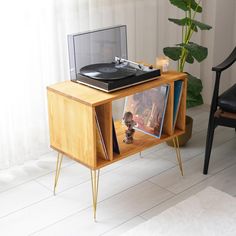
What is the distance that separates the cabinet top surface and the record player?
0.9 inches

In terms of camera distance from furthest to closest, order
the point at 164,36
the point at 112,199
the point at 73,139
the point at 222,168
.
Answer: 1. the point at 164,36
2. the point at 222,168
3. the point at 112,199
4. the point at 73,139

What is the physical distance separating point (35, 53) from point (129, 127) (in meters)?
0.68

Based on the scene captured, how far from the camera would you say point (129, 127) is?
→ 235cm

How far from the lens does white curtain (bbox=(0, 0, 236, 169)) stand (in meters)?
2.46

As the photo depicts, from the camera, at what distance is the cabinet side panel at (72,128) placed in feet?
6.71

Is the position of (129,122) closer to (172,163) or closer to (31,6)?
(172,163)

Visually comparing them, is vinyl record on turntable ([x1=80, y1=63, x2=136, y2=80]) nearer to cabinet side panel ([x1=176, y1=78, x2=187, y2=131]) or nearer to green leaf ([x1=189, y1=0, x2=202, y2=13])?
Result: cabinet side panel ([x1=176, y1=78, x2=187, y2=131])

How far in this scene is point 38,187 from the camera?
2.47m

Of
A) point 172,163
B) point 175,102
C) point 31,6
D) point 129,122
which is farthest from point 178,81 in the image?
point 31,6

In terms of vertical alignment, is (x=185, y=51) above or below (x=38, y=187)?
above

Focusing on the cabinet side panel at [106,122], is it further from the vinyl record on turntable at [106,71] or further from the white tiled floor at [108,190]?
the white tiled floor at [108,190]

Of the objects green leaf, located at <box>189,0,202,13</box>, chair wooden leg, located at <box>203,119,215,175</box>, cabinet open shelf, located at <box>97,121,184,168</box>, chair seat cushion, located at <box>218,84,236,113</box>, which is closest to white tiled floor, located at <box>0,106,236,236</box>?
chair wooden leg, located at <box>203,119,215,175</box>

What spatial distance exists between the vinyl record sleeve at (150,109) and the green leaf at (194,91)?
50 centimetres

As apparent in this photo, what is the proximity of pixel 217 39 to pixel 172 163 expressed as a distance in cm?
113
